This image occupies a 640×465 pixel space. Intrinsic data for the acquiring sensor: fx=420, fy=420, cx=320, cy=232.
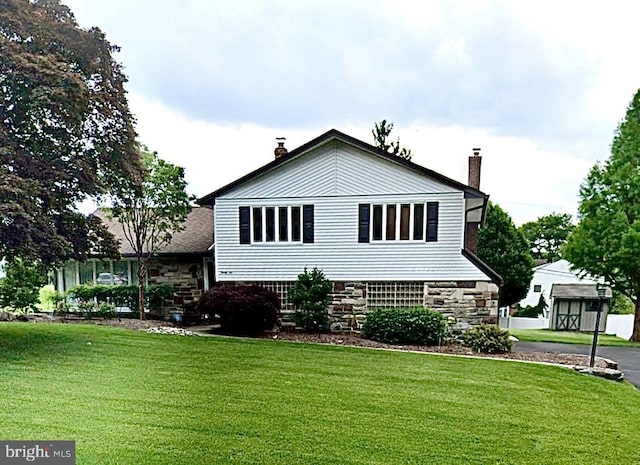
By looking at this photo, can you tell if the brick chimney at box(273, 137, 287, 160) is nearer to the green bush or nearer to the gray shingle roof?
the gray shingle roof

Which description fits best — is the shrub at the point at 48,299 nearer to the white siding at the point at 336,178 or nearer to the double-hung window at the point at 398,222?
the white siding at the point at 336,178

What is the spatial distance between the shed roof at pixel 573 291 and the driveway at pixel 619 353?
12.8 m

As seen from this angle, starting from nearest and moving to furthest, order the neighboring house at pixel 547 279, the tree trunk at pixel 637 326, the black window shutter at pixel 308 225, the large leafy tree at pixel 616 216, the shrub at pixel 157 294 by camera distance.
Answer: the black window shutter at pixel 308 225
the shrub at pixel 157 294
the large leafy tree at pixel 616 216
the tree trunk at pixel 637 326
the neighboring house at pixel 547 279

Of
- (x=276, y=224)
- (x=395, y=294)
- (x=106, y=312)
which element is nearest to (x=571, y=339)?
(x=395, y=294)

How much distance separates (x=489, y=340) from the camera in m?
9.66

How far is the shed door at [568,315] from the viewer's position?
25.0 metres

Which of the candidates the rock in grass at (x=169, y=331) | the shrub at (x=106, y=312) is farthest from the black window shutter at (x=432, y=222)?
the shrub at (x=106, y=312)

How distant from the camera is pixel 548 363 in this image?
8.49m

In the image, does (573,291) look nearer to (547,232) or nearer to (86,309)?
(547,232)

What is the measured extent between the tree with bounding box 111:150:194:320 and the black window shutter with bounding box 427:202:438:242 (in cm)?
707

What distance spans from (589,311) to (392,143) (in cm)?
1590

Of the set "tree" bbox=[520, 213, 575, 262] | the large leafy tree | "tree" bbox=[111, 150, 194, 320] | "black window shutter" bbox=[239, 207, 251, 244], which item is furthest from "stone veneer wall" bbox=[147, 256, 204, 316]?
"tree" bbox=[520, 213, 575, 262]

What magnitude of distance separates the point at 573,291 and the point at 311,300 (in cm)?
2156

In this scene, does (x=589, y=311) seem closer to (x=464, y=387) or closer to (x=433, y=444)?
(x=464, y=387)
